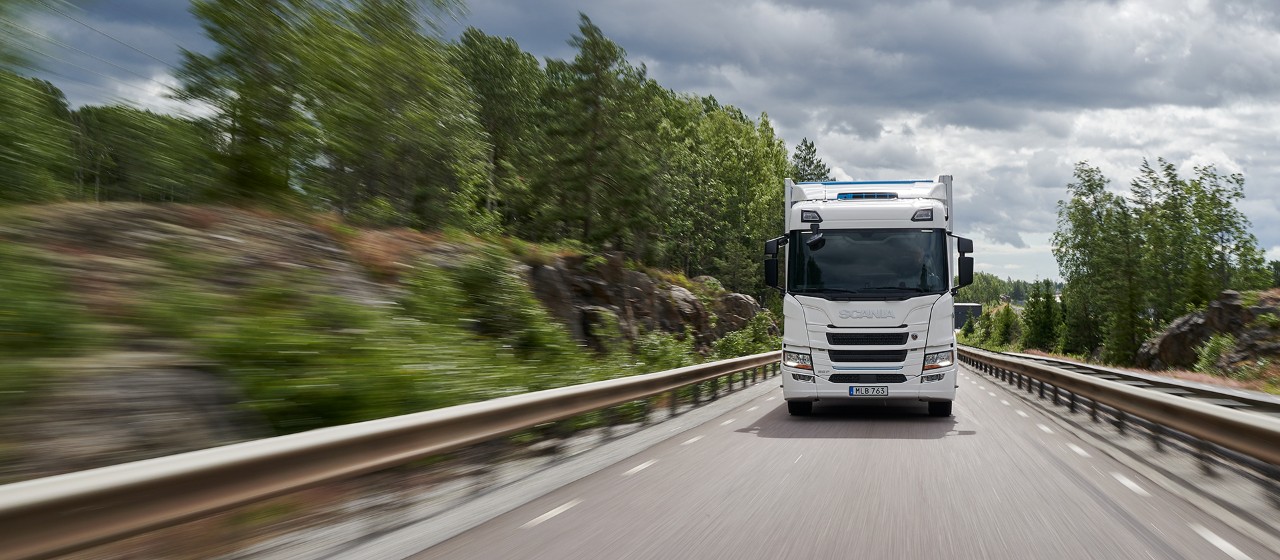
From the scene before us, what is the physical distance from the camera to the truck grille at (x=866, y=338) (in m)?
12.5

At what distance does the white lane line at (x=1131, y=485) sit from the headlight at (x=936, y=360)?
4624 mm

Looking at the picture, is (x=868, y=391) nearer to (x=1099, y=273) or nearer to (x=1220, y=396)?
(x=1220, y=396)

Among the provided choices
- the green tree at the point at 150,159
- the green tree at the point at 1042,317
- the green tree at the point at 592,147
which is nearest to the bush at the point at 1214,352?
the green tree at the point at 592,147

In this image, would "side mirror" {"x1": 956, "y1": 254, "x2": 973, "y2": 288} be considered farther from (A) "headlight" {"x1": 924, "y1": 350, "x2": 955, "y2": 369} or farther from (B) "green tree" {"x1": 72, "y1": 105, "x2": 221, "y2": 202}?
(B) "green tree" {"x1": 72, "y1": 105, "x2": 221, "y2": 202}

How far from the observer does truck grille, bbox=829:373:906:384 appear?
12539 mm

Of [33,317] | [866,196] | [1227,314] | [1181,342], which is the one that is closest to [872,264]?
[866,196]

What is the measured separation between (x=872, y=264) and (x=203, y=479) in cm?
1041

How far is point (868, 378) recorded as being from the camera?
12641mm

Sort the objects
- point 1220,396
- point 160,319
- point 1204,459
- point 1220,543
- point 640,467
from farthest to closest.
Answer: point 1220,396 → point 640,467 → point 1204,459 → point 160,319 → point 1220,543

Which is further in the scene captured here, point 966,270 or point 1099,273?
point 1099,273

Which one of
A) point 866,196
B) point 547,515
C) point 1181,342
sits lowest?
point 547,515

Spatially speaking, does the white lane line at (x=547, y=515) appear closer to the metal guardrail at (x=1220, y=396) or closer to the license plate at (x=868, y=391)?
the license plate at (x=868, y=391)

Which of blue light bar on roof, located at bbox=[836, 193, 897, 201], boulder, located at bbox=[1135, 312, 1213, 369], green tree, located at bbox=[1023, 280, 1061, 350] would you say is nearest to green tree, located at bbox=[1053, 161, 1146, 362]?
green tree, located at bbox=[1023, 280, 1061, 350]

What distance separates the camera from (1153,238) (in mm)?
68188
